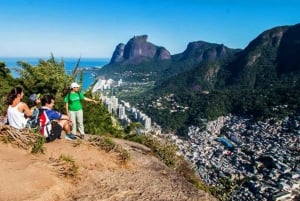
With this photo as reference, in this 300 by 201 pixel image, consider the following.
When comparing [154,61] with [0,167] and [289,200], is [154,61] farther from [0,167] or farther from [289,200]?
[0,167]

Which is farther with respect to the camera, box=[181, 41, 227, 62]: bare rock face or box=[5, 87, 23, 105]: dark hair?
box=[181, 41, 227, 62]: bare rock face

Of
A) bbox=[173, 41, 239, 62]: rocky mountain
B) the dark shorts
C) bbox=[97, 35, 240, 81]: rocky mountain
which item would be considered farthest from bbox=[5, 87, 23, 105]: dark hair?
bbox=[173, 41, 239, 62]: rocky mountain

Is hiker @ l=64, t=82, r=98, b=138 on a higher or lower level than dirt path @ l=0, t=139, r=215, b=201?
higher

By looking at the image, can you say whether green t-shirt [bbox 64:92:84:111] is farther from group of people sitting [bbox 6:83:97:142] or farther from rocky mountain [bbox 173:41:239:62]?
rocky mountain [bbox 173:41:239:62]

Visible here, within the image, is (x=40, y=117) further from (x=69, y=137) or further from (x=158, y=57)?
(x=158, y=57)

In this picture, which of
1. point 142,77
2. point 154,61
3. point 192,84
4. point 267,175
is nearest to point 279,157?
point 267,175

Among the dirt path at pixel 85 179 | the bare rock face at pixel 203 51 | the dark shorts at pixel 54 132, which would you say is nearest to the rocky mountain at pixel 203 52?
the bare rock face at pixel 203 51

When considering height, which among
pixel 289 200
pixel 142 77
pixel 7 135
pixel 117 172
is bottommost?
pixel 142 77
